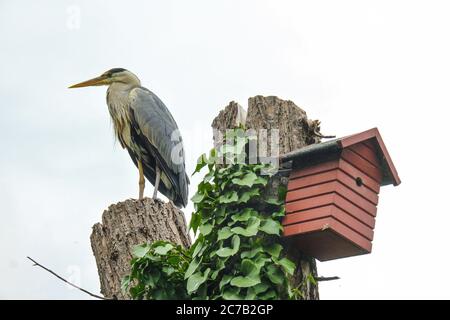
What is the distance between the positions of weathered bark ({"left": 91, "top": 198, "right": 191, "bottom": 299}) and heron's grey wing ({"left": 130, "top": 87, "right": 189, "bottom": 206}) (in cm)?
200

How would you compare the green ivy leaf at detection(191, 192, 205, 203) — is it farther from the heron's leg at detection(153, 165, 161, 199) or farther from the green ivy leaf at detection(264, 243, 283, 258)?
the heron's leg at detection(153, 165, 161, 199)

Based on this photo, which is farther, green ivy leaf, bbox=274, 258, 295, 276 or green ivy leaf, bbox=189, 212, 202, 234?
green ivy leaf, bbox=189, 212, 202, 234

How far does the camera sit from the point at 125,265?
637 cm

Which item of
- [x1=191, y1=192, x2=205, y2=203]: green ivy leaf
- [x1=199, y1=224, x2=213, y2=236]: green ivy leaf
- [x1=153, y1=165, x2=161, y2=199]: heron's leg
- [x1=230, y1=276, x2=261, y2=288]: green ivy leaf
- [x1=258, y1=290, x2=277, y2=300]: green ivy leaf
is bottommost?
[x1=258, y1=290, x2=277, y2=300]: green ivy leaf

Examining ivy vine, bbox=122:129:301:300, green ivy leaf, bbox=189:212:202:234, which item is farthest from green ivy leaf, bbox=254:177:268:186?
green ivy leaf, bbox=189:212:202:234

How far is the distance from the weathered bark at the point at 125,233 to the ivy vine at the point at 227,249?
1.32ft

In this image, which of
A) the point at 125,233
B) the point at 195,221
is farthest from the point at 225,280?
the point at 125,233

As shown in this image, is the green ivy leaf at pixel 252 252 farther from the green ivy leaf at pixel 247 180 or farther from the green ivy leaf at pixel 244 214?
the green ivy leaf at pixel 247 180

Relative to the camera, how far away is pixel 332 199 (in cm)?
540

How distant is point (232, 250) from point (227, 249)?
31 millimetres

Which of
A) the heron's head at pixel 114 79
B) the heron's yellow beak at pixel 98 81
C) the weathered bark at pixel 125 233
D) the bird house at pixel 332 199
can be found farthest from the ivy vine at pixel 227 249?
the heron's yellow beak at pixel 98 81

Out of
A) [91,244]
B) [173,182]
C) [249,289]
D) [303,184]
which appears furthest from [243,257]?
[173,182]

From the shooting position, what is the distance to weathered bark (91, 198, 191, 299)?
252 inches
